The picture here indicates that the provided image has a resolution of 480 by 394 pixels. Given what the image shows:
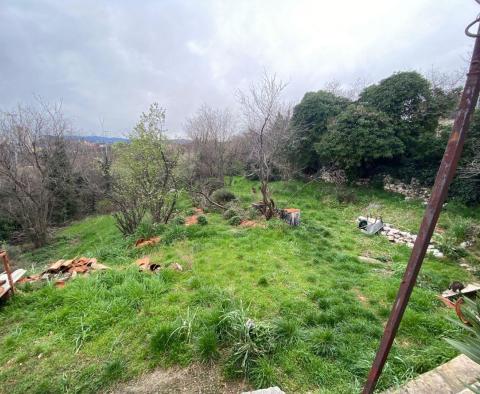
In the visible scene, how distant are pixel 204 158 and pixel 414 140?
1070cm

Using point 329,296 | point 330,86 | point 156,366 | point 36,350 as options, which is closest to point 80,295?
point 36,350

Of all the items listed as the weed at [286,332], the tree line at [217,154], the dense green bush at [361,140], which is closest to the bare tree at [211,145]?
the tree line at [217,154]

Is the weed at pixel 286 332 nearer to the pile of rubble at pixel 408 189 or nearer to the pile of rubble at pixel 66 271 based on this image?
the pile of rubble at pixel 66 271

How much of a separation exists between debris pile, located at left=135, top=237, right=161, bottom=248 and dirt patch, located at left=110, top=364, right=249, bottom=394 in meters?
3.93

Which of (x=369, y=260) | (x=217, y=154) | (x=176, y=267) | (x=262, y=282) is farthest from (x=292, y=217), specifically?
(x=217, y=154)

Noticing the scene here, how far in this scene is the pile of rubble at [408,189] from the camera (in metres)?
9.48

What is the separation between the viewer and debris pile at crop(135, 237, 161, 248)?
19.1 ft

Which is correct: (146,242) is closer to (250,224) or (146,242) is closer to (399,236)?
(250,224)

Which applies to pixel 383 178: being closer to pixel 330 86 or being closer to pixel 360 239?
pixel 360 239

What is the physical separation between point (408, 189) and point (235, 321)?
10603 millimetres

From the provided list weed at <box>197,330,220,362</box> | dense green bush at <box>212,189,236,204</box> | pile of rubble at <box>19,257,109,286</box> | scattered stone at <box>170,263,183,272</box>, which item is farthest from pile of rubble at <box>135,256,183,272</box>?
dense green bush at <box>212,189,236,204</box>

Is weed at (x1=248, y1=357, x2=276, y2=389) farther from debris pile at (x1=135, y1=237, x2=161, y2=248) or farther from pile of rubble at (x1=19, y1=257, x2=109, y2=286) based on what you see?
debris pile at (x1=135, y1=237, x2=161, y2=248)

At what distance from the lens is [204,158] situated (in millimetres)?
→ 14375

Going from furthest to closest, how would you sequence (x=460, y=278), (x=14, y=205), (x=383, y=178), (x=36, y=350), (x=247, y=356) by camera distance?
(x=383, y=178), (x=14, y=205), (x=460, y=278), (x=36, y=350), (x=247, y=356)
